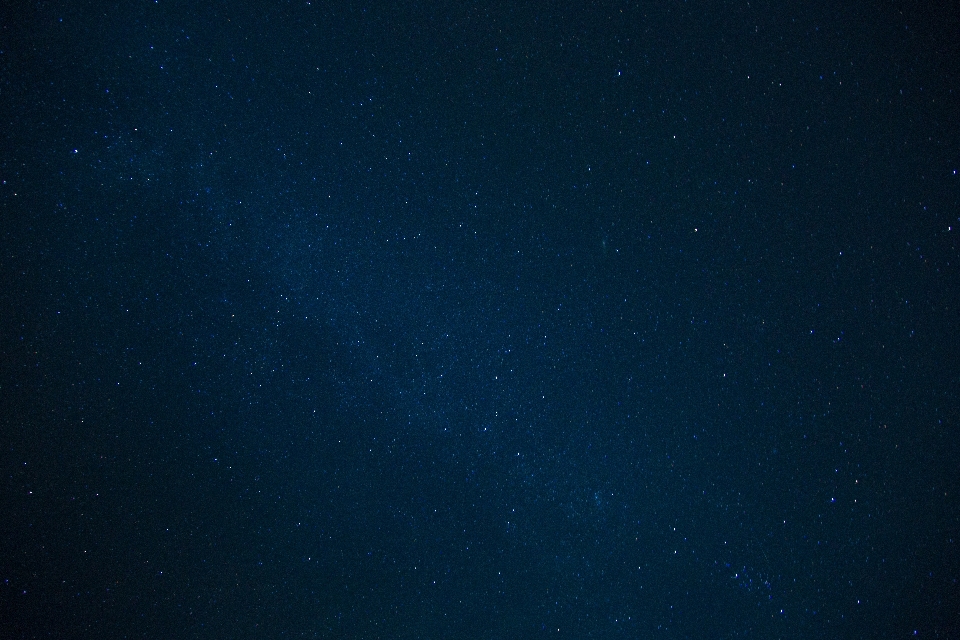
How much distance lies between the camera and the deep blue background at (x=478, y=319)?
2.06ft

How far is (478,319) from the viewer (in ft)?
2.24

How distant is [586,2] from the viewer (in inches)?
25.1

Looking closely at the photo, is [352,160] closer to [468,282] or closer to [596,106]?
[468,282]

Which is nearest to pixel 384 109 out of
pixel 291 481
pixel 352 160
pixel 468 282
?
pixel 352 160

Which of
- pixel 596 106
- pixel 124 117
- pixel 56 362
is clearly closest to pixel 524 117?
pixel 596 106

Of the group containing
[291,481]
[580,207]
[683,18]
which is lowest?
[291,481]

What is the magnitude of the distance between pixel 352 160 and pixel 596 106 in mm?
310

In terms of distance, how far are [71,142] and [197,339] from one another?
26cm

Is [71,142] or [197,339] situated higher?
[71,142]

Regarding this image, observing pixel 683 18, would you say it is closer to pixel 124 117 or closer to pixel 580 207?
pixel 580 207

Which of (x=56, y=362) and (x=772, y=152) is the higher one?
(x=772, y=152)

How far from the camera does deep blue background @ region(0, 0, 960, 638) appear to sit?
0.63 metres

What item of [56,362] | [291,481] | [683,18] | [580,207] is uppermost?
[683,18]

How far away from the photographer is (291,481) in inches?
26.6
